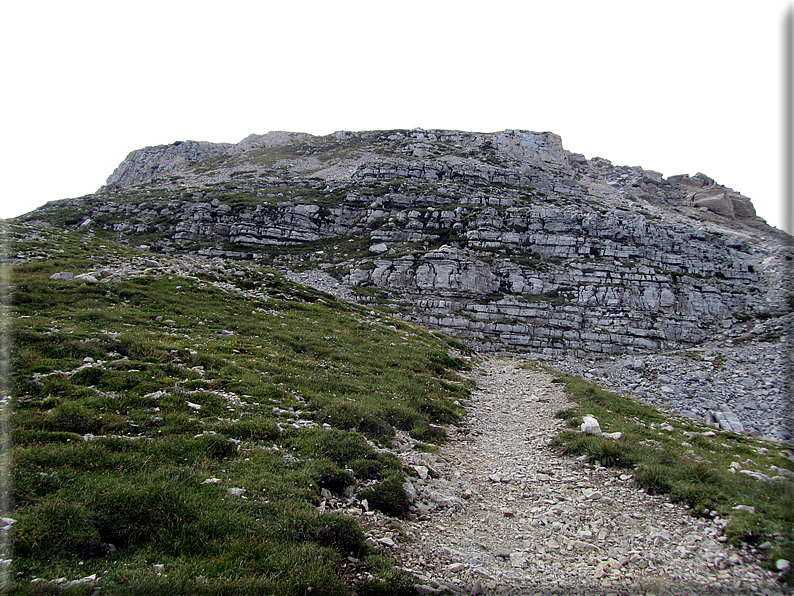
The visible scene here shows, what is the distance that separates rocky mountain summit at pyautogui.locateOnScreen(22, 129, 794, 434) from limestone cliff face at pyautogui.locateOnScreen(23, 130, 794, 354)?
26 centimetres

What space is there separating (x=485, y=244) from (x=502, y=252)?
317 centimetres

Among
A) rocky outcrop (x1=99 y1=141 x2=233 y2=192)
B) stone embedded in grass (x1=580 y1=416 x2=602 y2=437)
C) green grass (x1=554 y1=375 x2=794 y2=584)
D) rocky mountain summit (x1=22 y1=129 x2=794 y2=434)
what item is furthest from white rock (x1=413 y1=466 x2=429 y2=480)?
rocky outcrop (x1=99 y1=141 x2=233 y2=192)

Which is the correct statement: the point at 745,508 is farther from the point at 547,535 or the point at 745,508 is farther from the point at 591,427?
the point at 591,427

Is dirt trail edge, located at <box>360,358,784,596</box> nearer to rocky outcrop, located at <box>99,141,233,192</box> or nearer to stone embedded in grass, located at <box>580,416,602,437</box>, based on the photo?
stone embedded in grass, located at <box>580,416,602,437</box>

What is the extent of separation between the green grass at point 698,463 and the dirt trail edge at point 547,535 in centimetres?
48

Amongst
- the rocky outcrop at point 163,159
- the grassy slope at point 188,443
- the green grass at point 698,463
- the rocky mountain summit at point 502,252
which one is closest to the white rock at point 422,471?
the grassy slope at point 188,443

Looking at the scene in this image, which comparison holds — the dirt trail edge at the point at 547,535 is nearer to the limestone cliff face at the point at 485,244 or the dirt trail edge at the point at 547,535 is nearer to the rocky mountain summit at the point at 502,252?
the rocky mountain summit at the point at 502,252

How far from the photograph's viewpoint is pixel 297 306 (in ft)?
99.2

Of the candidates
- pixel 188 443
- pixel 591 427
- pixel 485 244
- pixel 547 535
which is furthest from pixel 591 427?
pixel 485 244

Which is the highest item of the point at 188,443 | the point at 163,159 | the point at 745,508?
the point at 163,159

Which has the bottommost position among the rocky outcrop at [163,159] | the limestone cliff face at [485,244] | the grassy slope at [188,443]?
the grassy slope at [188,443]

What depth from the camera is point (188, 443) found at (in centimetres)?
873

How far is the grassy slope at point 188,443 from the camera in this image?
5406 millimetres

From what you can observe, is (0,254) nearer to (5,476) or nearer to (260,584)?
(5,476)
